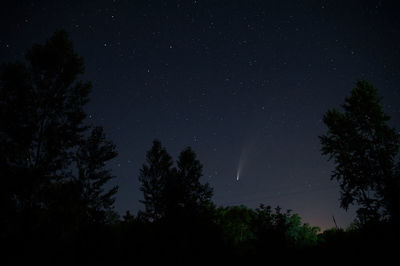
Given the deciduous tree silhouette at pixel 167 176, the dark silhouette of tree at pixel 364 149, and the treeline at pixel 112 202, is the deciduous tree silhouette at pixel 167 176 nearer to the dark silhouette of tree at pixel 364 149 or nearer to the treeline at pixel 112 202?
the treeline at pixel 112 202

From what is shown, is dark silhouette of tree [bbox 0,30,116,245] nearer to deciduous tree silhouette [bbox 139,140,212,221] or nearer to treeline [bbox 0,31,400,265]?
treeline [bbox 0,31,400,265]

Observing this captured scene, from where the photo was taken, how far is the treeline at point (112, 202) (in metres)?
5.88

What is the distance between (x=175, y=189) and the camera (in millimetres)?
A: 15664

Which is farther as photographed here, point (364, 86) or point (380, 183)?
point (364, 86)

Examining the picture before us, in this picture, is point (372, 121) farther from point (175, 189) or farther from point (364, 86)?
point (175, 189)

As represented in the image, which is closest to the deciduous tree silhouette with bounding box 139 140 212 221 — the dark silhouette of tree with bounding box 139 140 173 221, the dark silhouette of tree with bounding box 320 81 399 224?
the dark silhouette of tree with bounding box 139 140 173 221

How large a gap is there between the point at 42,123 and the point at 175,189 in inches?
365

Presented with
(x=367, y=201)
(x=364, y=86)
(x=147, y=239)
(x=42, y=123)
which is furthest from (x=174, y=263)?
(x=364, y=86)

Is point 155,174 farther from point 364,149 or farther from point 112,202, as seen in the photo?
point 364,149

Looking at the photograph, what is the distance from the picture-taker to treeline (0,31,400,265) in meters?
5.88

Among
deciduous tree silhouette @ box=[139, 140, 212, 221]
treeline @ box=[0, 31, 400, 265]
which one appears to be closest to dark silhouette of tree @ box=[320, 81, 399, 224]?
treeline @ box=[0, 31, 400, 265]

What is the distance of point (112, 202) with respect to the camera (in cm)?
1917

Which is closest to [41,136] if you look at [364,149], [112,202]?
[112,202]

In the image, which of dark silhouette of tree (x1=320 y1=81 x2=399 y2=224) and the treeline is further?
dark silhouette of tree (x1=320 y1=81 x2=399 y2=224)
